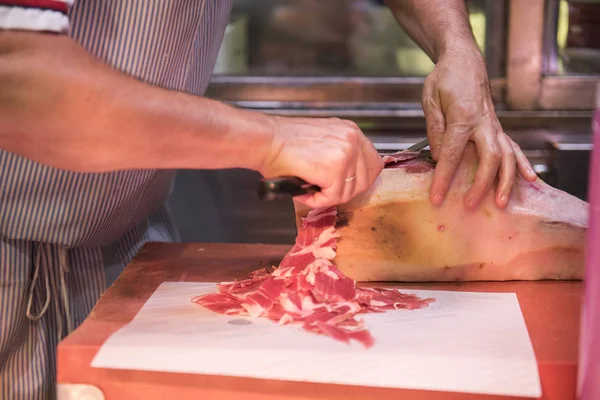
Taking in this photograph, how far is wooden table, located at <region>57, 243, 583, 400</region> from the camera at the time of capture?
1457mm

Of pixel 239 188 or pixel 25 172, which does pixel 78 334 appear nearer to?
pixel 25 172

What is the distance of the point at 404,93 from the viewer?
124 inches

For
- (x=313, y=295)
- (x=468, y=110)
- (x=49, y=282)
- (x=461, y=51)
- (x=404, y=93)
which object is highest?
(x=461, y=51)

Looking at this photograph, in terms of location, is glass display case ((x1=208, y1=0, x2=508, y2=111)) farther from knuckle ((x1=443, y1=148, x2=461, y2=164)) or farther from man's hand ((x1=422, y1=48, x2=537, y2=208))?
knuckle ((x1=443, y1=148, x2=461, y2=164))

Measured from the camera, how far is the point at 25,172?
182 cm

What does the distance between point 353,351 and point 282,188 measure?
350 millimetres

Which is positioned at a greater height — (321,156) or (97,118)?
(97,118)

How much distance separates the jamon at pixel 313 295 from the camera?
64.8 inches

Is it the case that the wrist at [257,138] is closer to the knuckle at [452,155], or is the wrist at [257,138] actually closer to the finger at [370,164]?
the finger at [370,164]

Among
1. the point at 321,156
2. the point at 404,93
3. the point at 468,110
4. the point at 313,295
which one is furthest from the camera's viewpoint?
the point at 404,93

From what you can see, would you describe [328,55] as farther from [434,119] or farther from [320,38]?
[434,119]

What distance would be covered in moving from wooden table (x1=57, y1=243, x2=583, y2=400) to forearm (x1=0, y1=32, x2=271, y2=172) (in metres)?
0.38

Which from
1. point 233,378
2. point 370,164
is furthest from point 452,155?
point 233,378

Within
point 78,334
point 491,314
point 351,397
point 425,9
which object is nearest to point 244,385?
point 351,397
